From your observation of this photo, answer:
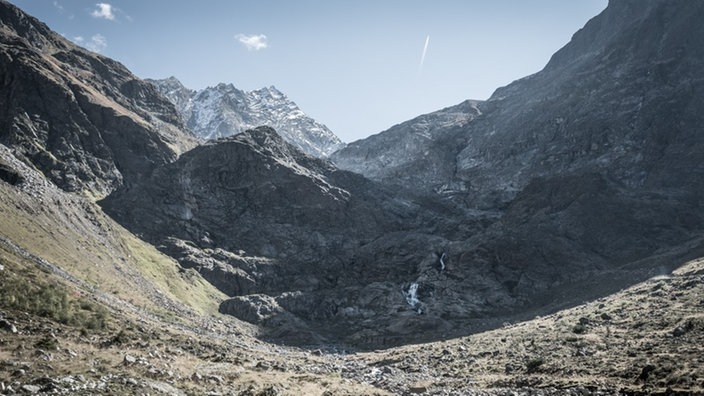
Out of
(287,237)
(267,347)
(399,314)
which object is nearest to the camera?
(267,347)

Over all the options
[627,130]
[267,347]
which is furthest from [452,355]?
[627,130]

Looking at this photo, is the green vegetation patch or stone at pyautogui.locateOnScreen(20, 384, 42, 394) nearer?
stone at pyautogui.locateOnScreen(20, 384, 42, 394)

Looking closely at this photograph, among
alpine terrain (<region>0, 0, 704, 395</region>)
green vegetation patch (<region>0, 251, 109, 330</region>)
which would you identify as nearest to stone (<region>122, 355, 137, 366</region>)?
alpine terrain (<region>0, 0, 704, 395</region>)

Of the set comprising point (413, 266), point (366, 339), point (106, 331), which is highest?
point (106, 331)

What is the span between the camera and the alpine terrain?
40344 millimetres

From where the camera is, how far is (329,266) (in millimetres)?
163500

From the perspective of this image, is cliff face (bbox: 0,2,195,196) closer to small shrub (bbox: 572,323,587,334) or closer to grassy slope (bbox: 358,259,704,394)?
grassy slope (bbox: 358,259,704,394)

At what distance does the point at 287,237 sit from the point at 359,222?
28.5 m

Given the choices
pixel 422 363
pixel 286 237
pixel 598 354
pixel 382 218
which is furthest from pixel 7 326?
pixel 382 218

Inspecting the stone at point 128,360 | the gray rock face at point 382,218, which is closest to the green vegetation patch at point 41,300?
the stone at point 128,360

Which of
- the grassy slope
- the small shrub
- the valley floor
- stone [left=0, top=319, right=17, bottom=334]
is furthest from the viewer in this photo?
the small shrub

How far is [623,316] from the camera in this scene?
68.4m

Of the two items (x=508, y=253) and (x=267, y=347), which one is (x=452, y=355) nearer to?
(x=267, y=347)

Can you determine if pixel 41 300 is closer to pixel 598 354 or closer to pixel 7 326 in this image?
pixel 7 326
